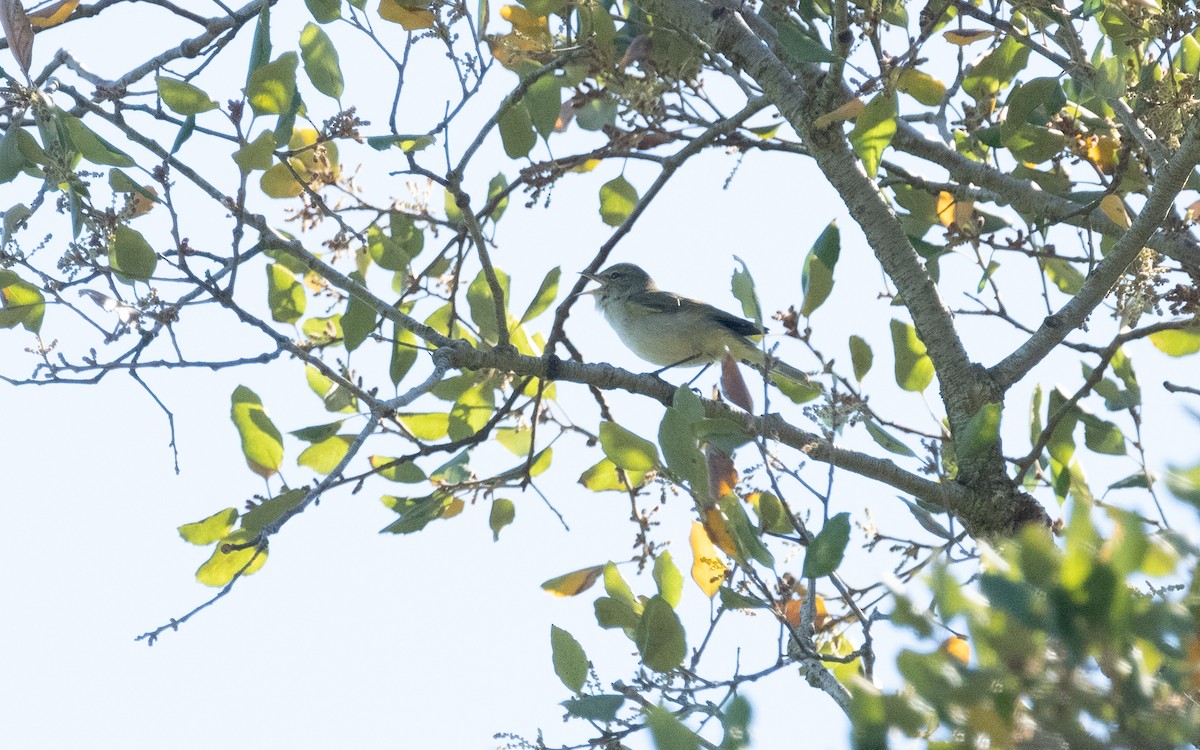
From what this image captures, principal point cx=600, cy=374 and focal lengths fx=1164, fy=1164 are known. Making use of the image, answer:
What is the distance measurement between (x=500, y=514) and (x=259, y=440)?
2.75 feet

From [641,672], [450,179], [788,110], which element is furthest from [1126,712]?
[788,110]

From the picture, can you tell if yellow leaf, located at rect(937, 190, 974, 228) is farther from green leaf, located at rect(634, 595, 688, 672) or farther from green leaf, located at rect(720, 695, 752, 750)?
green leaf, located at rect(720, 695, 752, 750)

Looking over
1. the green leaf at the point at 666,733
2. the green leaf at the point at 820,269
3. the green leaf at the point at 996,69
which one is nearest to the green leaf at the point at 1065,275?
the green leaf at the point at 996,69

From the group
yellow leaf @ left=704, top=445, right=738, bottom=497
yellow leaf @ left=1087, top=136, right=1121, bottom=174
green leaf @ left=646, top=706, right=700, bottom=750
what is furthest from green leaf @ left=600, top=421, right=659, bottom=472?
yellow leaf @ left=1087, top=136, right=1121, bottom=174

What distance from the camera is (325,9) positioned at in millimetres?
3188

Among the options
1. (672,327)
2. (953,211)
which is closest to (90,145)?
(953,211)

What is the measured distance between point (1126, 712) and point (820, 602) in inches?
88.8

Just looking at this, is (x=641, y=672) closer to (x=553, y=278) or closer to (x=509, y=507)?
(x=509, y=507)

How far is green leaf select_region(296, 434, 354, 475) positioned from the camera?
347 cm

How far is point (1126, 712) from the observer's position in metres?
0.98

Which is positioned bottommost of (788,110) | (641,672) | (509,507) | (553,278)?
(641,672)

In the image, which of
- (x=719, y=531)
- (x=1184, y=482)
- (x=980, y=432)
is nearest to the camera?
(x=1184, y=482)

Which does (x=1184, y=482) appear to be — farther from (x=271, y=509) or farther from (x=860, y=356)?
(x=271, y=509)

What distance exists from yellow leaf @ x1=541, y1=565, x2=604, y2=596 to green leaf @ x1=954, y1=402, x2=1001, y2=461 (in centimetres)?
104
